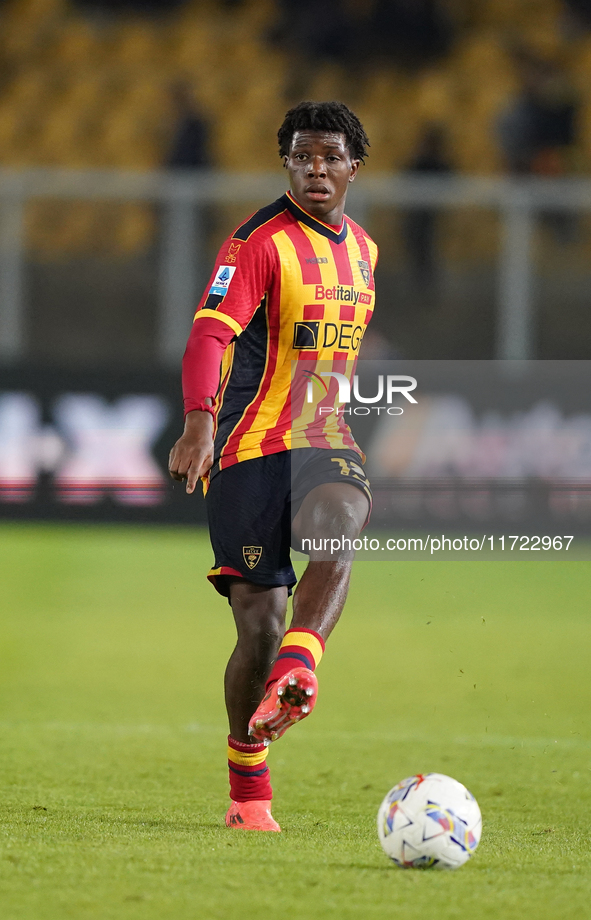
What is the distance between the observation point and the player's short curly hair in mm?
4191

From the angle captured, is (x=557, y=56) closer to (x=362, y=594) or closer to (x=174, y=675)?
(x=362, y=594)

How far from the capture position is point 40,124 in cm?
1652

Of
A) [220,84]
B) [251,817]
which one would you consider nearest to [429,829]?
[251,817]

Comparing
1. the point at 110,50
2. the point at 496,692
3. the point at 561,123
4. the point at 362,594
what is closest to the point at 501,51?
the point at 561,123

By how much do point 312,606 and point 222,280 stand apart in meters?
1.04

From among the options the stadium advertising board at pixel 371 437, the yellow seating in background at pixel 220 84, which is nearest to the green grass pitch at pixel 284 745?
the stadium advertising board at pixel 371 437

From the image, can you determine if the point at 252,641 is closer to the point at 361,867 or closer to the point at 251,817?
the point at 251,817

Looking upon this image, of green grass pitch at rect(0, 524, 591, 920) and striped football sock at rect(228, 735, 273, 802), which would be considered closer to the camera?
green grass pitch at rect(0, 524, 591, 920)

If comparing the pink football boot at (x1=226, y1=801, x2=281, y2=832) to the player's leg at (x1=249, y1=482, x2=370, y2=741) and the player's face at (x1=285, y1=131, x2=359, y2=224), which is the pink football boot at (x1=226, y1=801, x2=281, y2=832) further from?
the player's face at (x1=285, y1=131, x2=359, y2=224)

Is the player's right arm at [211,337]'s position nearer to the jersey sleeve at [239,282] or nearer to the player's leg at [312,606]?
the jersey sleeve at [239,282]

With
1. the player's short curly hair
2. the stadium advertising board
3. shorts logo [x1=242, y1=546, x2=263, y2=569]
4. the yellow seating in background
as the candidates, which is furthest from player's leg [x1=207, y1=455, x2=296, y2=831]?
the yellow seating in background

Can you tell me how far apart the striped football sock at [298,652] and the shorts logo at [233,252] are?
118 cm

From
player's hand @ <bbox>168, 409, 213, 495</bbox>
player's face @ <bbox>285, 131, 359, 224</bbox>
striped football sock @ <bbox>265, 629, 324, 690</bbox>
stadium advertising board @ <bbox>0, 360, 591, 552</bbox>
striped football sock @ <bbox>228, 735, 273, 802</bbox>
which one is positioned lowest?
stadium advertising board @ <bbox>0, 360, 591, 552</bbox>

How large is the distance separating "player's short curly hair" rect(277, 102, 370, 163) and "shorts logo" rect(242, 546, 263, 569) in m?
1.29
